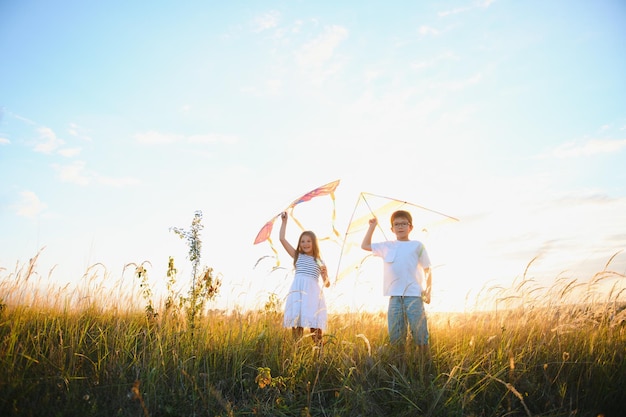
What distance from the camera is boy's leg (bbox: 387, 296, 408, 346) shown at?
500 centimetres

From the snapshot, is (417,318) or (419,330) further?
(417,318)

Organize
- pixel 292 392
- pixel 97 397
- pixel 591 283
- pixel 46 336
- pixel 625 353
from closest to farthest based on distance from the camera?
pixel 97 397, pixel 292 392, pixel 46 336, pixel 625 353, pixel 591 283

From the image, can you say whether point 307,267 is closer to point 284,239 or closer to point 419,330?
point 284,239

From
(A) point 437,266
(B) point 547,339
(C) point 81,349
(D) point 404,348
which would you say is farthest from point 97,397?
(B) point 547,339

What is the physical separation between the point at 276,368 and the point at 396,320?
1596 mm

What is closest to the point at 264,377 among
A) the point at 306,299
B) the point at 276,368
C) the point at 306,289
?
the point at 276,368

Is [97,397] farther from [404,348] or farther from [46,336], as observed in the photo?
Answer: [404,348]

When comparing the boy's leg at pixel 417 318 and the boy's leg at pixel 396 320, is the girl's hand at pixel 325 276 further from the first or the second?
the boy's leg at pixel 417 318

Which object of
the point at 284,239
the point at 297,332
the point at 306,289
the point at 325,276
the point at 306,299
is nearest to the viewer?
the point at 297,332

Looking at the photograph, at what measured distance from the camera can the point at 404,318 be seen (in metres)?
5.05

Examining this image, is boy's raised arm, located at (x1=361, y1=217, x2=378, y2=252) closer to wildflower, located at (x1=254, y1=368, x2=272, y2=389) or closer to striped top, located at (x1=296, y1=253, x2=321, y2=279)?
striped top, located at (x1=296, y1=253, x2=321, y2=279)

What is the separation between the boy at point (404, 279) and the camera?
495 centimetres

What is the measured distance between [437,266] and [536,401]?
1.87m

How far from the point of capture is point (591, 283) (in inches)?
215
